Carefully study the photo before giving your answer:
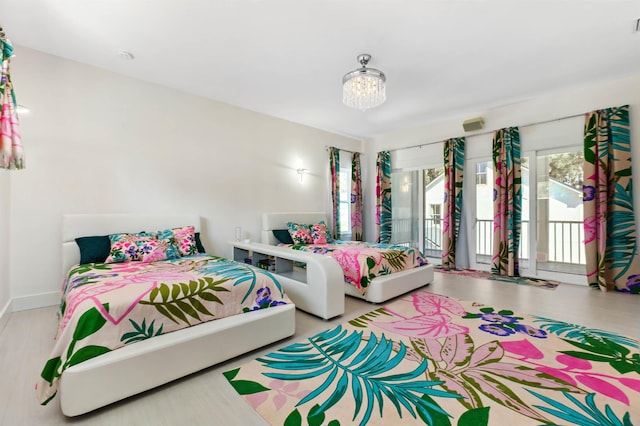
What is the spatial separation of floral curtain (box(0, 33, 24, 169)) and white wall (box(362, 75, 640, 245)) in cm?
536

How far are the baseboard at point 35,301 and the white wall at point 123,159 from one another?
0.04 ft

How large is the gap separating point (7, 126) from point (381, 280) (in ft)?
10.5

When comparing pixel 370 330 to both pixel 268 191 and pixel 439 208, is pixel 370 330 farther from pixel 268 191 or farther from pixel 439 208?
pixel 439 208

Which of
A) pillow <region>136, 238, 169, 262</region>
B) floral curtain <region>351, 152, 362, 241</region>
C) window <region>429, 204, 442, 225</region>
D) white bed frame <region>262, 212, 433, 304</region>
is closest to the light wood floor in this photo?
white bed frame <region>262, 212, 433, 304</region>

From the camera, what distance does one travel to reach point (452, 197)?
4.84 metres

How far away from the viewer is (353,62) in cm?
301

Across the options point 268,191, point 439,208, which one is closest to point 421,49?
point 268,191

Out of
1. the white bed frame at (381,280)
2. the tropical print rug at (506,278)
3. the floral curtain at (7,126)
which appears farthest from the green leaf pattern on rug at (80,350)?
the tropical print rug at (506,278)

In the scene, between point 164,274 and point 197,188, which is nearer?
point 164,274

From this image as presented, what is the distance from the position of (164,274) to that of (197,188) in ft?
6.61

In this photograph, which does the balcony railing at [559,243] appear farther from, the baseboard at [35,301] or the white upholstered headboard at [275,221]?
the baseboard at [35,301]

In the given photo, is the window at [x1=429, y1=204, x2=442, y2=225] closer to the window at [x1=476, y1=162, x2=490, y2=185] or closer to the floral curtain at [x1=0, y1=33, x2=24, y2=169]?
the window at [x1=476, y1=162, x2=490, y2=185]

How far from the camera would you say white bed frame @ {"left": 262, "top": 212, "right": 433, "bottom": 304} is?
3.06 metres

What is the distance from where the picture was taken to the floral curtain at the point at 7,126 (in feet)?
5.38
